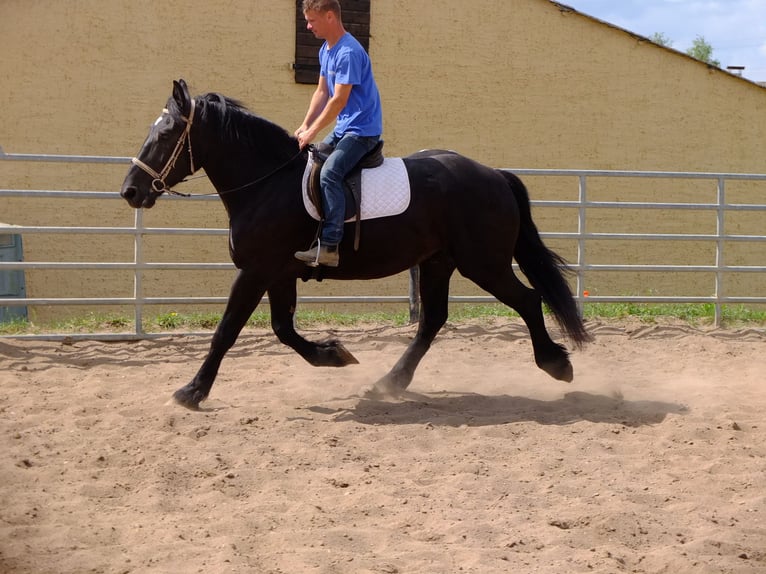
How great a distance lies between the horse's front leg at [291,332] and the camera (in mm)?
6305

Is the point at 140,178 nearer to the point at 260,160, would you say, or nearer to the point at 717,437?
the point at 260,160

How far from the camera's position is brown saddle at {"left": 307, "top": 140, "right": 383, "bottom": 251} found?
19.4ft

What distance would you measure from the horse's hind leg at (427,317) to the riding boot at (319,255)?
0.94m

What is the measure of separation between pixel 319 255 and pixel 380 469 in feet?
5.40

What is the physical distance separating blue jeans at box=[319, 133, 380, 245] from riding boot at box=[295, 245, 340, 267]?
4 cm

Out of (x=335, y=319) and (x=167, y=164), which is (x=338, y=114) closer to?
(x=167, y=164)

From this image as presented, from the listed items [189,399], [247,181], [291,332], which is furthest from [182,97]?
[189,399]

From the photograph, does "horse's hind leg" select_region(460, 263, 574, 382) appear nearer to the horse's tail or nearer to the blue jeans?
the horse's tail

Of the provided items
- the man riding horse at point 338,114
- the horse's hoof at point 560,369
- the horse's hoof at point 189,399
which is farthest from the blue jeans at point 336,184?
the horse's hoof at point 560,369

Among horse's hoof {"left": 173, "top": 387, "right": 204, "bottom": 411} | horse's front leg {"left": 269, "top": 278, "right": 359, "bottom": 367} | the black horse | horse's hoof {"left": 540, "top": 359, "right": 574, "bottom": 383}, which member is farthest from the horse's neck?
horse's hoof {"left": 540, "top": 359, "right": 574, "bottom": 383}

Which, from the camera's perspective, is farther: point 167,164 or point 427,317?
point 427,317

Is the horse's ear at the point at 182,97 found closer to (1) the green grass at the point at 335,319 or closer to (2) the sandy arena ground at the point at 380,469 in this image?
(2) the sandy arena ground at the point at 380,469

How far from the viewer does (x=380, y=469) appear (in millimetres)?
4672

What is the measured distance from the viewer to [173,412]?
575 centimetres
